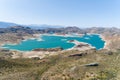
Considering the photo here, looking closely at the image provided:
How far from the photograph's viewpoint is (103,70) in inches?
3787

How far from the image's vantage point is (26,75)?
9138cm

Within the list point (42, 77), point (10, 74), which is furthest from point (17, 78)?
point (42, 77)

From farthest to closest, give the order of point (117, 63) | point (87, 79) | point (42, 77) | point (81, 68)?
point (117, 63) → point (81, 68) → point (42, 77) → point (87, 79)

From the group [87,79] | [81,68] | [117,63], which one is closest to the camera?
[87,79]

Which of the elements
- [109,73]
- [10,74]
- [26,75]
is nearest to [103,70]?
[109,73]

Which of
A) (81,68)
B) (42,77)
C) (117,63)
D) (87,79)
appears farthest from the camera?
(117,63)

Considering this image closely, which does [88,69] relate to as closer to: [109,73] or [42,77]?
[109,73]

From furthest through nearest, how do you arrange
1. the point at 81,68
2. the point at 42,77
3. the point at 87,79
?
the point at 81,68 → the point at 42,77 → the point at 87,79

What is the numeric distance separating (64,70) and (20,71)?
2341cm

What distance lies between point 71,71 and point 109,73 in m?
19.3

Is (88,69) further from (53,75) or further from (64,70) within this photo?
(53,75)

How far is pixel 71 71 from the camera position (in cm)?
9619

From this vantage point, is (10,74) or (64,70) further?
(64,70)

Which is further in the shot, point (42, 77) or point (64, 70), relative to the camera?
point (64, 70)
